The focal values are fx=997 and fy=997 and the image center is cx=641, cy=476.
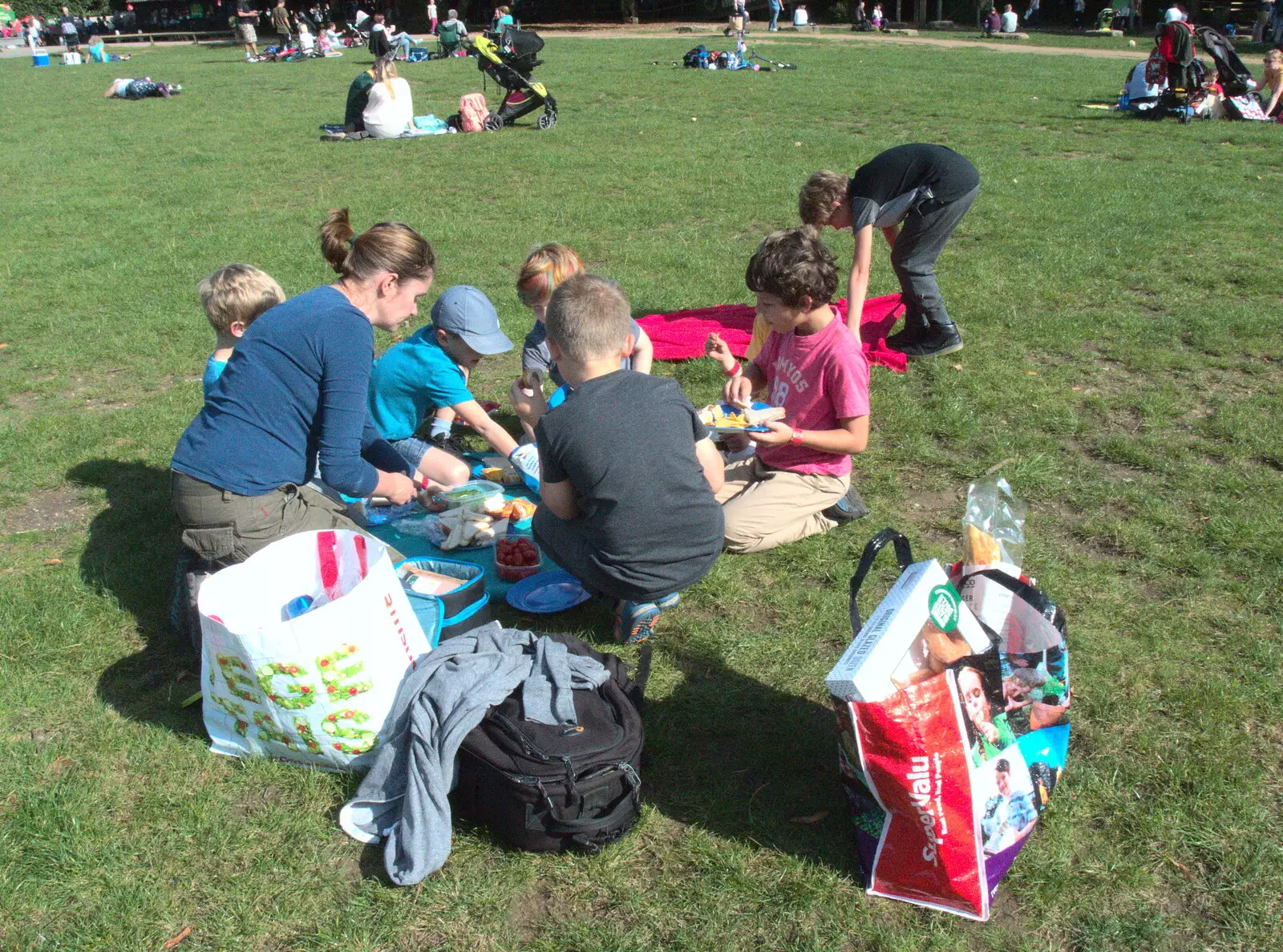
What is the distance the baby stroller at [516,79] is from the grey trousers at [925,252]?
976 cm

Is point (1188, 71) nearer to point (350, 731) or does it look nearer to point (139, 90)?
point (350, 731)

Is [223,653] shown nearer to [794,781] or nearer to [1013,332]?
[794,781]

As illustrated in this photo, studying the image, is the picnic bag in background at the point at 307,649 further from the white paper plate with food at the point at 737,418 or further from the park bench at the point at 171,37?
the park bench at the point at 171,37

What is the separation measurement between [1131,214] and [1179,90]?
6.51m

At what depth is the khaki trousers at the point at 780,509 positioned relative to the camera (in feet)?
13.1

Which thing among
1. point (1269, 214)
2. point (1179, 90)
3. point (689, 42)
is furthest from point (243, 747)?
point (689, 42)

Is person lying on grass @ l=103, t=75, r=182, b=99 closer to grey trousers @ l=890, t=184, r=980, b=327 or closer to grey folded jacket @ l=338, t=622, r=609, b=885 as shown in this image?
grey trousers @ l=890, t=184, r=980, b=327

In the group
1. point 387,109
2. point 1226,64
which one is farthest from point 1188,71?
point 387,109

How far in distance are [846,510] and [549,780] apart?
2.13 m

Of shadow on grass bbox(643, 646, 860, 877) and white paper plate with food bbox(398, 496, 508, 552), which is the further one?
white paper plate with food bbox(398, 496, 508, 552)

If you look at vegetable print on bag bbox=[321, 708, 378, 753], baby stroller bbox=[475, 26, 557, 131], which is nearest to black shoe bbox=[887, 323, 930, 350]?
vegetable print on bag bbox=[321, 708, 378, 753]

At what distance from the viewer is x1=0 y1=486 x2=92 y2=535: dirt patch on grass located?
14.5ft

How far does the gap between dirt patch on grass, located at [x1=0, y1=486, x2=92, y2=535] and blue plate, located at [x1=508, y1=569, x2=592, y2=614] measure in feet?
7.01

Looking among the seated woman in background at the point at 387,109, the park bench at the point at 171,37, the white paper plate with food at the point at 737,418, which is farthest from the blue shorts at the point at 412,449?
the park bench at the point at 171,37
